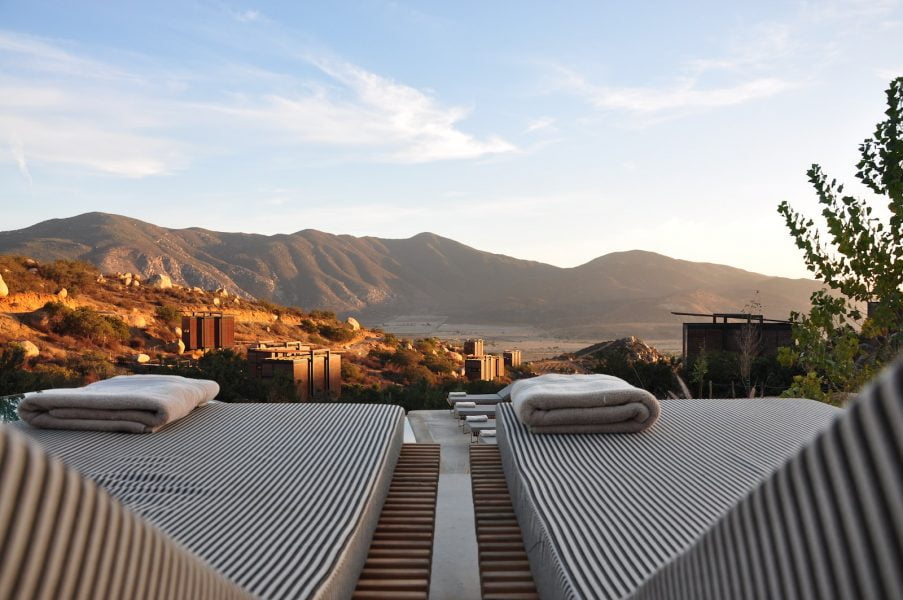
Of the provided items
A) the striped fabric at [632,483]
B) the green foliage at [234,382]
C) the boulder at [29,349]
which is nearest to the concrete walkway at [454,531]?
the striped fabric at [632,483]

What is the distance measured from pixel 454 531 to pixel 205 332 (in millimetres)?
15289

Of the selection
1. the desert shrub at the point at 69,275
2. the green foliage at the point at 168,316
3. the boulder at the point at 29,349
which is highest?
the desert shrub at the point at 69,275

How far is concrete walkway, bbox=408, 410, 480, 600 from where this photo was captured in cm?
258

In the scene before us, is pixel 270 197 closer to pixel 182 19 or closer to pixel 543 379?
pixel 182 19

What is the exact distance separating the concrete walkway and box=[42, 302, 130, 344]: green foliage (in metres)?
14.3

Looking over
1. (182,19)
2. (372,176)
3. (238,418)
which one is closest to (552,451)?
(238,418)

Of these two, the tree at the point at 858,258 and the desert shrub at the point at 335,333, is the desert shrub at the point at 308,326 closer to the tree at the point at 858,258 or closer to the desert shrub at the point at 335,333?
the desert shrub at the point at 335,333

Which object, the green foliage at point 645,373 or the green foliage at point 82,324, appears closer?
the green foliage at point 645,373

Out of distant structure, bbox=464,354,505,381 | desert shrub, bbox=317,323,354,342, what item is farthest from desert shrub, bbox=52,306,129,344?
distant structure, bbox=464,354,505,381

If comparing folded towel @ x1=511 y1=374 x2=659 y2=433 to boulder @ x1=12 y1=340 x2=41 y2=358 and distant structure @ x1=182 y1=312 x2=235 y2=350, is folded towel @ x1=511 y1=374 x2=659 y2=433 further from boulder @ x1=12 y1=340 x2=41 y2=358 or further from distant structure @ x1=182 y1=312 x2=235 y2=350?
distant structure @ x1=182 y1=312 x2=235 y2=350

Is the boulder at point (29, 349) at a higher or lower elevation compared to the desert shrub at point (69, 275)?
lower

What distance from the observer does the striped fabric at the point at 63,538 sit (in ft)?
2.14

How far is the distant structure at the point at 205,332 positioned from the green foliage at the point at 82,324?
186 cm

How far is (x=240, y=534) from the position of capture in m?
2.07
